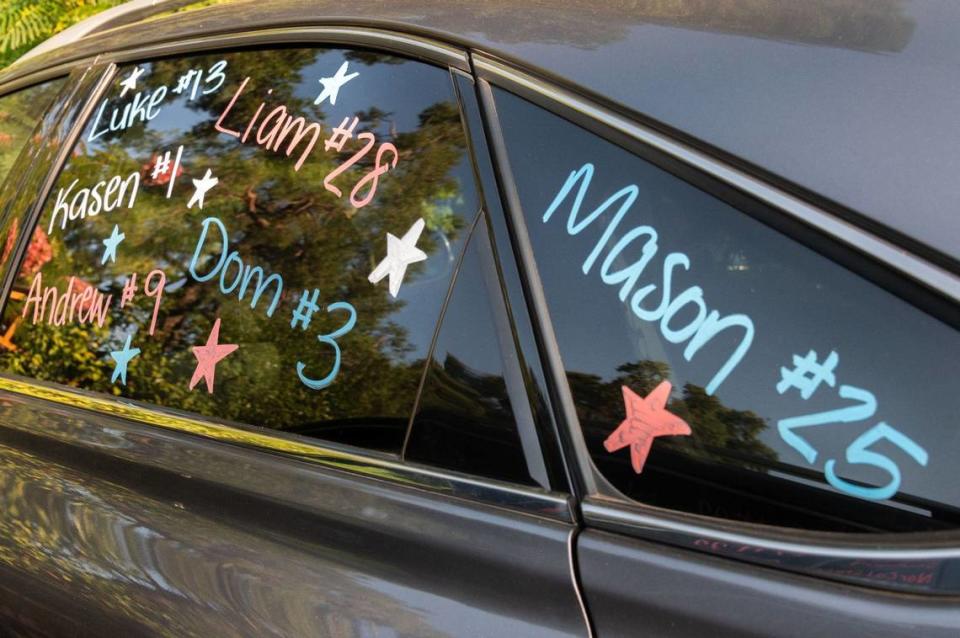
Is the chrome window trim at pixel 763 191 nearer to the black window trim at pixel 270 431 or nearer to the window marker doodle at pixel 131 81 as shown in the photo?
the black window trim at pixel 270 431

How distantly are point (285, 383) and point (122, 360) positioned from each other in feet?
1.45

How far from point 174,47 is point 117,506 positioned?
910 mm

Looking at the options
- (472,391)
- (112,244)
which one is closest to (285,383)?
(472,391)

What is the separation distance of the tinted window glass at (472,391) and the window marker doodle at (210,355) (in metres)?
0.43

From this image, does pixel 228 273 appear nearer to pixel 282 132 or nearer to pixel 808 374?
pixel 282 132

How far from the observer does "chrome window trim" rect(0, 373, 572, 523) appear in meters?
1.15

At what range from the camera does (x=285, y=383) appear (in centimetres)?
146

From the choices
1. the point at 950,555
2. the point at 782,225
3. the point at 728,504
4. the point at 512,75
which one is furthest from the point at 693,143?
the point at 950,555

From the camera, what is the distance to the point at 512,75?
129cm

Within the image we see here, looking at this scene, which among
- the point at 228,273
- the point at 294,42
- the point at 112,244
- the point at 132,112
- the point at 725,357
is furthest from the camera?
the point at 132,112

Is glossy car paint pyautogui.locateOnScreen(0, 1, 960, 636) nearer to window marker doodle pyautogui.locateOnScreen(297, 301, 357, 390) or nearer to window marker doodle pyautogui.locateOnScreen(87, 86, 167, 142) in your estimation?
window marker doodle pyautogui.locateOnScreen(297, 301, 357, 390)

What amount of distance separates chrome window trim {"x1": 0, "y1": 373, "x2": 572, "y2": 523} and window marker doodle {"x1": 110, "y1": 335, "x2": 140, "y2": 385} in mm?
38

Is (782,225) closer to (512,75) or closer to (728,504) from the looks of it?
(728,504)

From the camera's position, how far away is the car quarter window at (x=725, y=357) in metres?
0.94
